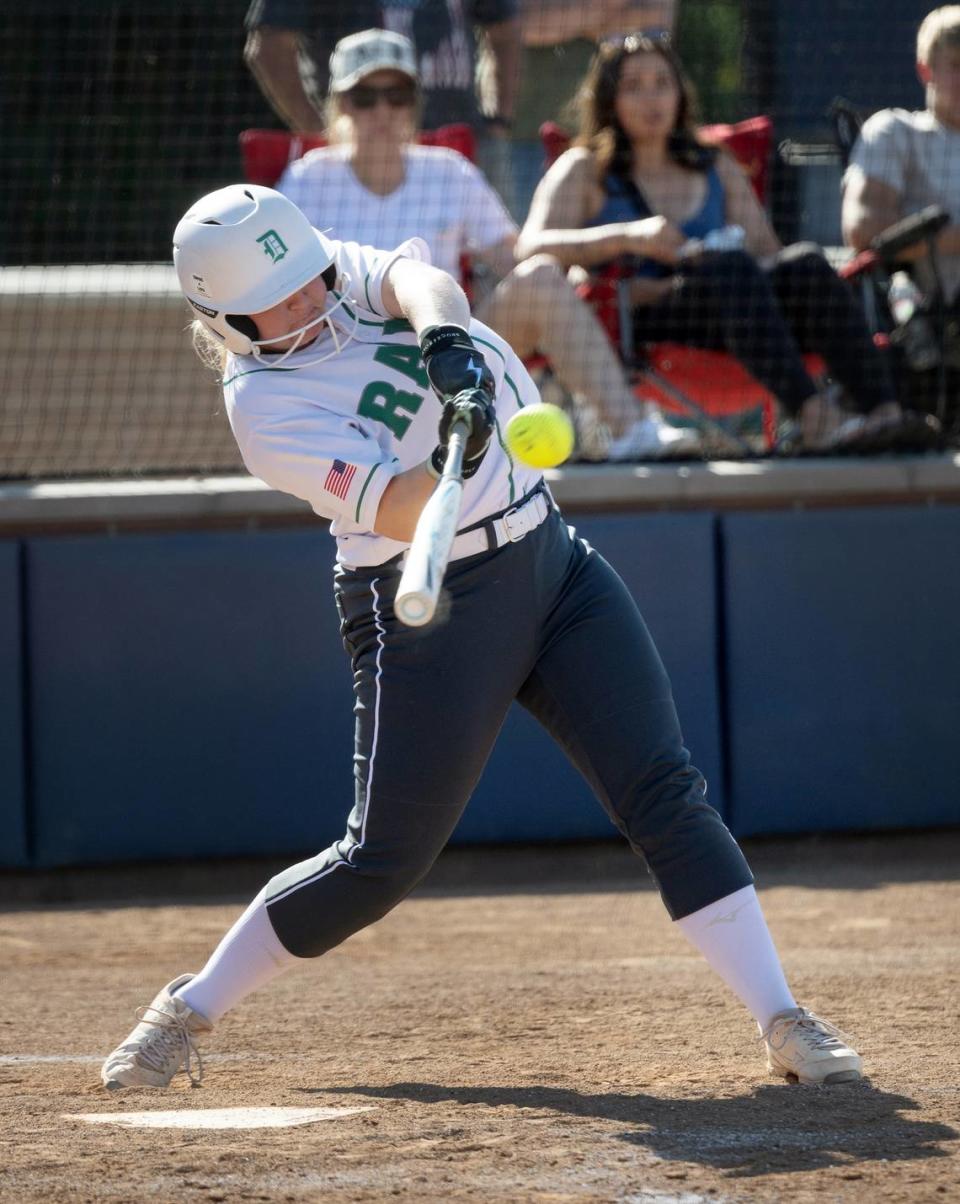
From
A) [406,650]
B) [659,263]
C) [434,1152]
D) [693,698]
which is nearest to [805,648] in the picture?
[693,698]

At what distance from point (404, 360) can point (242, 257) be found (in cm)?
34

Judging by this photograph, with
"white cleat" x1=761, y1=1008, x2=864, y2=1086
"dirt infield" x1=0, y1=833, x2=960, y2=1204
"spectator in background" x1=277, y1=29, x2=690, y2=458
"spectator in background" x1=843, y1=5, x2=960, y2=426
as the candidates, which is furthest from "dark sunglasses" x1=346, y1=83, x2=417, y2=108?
"white cleat" x1=761, y1=1008, x2=864, y2=1086

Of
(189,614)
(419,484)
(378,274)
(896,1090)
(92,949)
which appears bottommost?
(92,949)

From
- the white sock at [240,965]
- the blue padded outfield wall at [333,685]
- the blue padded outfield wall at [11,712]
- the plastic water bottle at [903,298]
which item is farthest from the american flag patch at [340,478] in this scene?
the plastic water bottle at [903,298]

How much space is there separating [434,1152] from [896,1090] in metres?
0.86

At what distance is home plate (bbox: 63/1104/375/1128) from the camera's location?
2.99 meters

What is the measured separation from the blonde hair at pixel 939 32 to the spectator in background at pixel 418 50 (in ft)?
5.49

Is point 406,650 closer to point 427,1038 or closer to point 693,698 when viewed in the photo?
point 427,1038

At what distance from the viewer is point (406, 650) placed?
122 inches

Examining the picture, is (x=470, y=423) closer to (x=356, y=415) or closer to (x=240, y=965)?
(x=356, y=415)

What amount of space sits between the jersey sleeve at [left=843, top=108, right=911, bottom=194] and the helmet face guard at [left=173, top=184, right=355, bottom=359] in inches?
143

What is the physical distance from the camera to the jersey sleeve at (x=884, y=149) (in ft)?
20.4

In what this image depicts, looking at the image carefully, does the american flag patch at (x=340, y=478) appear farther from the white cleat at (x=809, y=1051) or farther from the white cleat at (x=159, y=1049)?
the white cleat at (x=809, y=1051)

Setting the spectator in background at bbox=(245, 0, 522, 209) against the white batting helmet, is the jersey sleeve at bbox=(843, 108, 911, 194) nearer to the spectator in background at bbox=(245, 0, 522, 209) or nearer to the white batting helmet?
the spectator in background at bbox=(245, 0, 522, 209)
